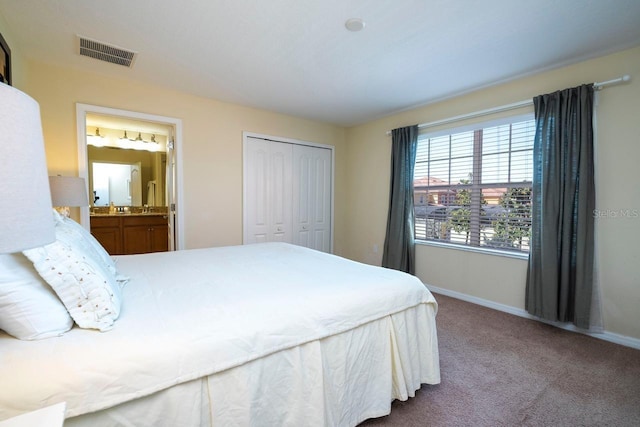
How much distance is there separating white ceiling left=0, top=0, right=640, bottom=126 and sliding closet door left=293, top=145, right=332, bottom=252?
1.42 meters

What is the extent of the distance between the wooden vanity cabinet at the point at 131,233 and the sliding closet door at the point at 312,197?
2.35 metres

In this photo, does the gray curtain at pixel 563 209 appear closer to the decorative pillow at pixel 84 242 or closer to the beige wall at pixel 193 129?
the beige wall at pixel 193 129

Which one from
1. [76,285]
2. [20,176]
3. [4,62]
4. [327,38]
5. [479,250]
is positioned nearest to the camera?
[20,176]

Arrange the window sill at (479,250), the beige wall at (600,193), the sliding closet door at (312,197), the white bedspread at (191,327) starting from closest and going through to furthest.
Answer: the white bedspread at (191,327) → the beige wall at (600,193) → the window sill at (479,250) → the sliding closet door at (312,197)

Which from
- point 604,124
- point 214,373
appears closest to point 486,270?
point 604,124

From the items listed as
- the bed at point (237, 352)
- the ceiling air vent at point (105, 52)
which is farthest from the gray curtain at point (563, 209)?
the ceiling air vent at point (105, 52)

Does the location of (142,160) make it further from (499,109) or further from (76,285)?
(499,109)

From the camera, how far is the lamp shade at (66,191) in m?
2.39

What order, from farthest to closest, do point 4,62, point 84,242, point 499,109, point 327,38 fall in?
point 499,109
point 327,38
point 4,62
point 84,242

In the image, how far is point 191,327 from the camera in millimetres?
1081

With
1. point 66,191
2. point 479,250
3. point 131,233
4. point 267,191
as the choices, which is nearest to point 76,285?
point 66,191

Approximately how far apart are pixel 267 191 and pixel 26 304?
325 cm

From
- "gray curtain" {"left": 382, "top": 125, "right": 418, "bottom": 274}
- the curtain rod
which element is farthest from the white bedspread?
the curtain rod

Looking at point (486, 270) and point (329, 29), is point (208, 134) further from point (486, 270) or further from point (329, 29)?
point (486, 270)
